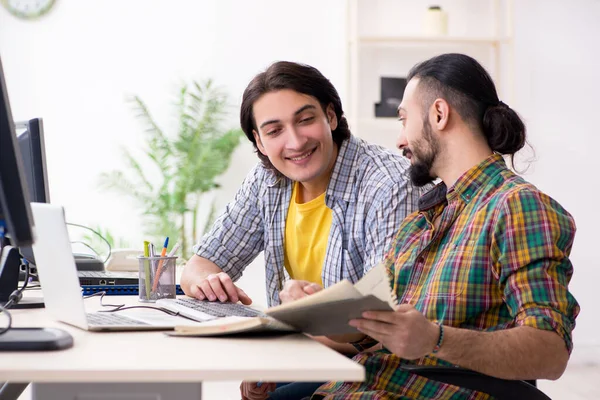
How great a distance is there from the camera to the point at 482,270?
143 centimetres

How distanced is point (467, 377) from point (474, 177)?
42cm

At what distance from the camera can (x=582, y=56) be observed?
16.6ft

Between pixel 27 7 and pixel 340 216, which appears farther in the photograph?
pixel 27 7

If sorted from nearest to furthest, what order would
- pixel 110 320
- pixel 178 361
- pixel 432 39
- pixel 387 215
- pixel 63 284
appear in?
pixel 178 361 < pixel 63 284 < pixel 110 320 < pixel 387 215 < pixel 432 39

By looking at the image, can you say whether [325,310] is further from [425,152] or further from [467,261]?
[425,152]

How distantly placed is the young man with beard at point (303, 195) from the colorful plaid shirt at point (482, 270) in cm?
37

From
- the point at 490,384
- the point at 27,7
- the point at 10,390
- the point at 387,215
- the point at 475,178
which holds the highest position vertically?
the point at 27,7

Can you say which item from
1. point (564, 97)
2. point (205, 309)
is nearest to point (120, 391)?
point (205, 309)

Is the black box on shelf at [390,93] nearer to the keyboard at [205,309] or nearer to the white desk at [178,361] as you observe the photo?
the keyboard at [205,309]

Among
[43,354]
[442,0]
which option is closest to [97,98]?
[442,0]

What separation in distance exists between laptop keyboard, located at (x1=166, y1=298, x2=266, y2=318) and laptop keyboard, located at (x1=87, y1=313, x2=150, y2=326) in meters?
0.19

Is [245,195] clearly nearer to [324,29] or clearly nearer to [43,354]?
[43,354]

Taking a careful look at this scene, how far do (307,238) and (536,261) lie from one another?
931mm

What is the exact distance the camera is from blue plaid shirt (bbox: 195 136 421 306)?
1957 millimetres
